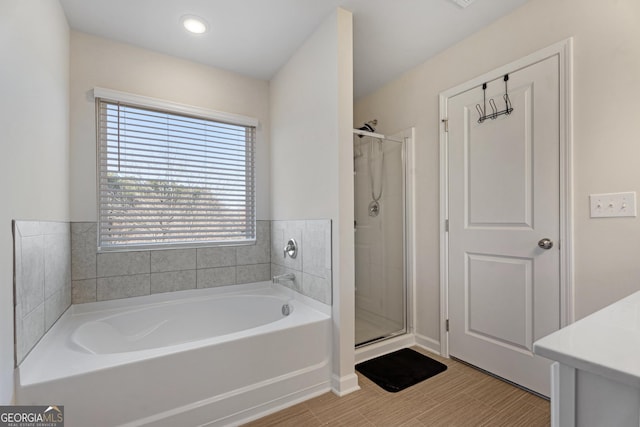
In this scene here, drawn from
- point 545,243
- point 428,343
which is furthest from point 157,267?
point 545,243

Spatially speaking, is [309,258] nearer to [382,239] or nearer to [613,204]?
[382,239]

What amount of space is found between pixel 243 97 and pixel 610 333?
9.26 ft

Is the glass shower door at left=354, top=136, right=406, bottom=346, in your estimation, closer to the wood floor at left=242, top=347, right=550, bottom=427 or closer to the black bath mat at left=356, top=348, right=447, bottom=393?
the black bath mat at left=356, top=348, right=447, bottom=393

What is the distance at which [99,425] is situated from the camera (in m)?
1.24

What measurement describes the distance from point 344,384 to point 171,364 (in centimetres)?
104

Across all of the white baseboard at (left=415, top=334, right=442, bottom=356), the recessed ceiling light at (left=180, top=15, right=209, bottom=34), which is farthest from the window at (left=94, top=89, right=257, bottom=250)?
the white baseboard at (left=415, top=334, right=442, bottom=356)

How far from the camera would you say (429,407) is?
1646 millimetres

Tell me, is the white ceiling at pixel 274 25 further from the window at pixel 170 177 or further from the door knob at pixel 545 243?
the door knob at pixel 545 243


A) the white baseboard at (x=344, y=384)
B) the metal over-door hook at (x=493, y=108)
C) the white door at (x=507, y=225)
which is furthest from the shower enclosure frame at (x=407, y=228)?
the white baseboard at (x=344, y=384)

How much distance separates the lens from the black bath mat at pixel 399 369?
1894mm

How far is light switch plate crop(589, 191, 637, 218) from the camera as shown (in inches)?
54.7

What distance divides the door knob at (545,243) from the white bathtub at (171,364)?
1.38 metres

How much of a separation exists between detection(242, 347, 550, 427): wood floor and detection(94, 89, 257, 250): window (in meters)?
1.52

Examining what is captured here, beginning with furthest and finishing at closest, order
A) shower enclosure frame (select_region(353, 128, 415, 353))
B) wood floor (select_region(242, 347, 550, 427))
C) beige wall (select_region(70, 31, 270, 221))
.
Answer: shower enclosure frame (select_region(353, 128, 415, 353)), beige wall (select_region(70, 31, 270, 221)), wood floor (select_region(242, 347, 550, 427))
